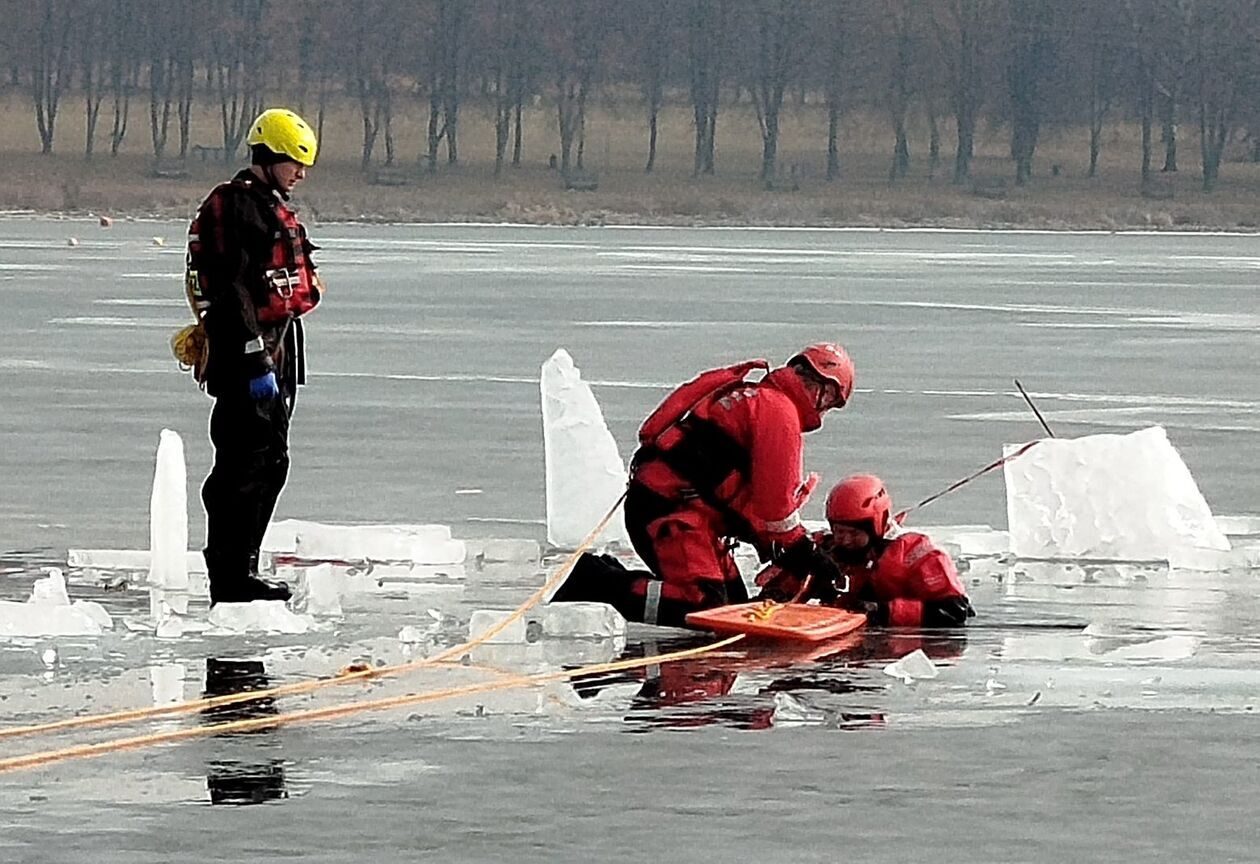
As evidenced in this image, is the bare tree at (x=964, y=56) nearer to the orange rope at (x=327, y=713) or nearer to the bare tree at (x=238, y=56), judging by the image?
the bare tree at (x=238, y=56)

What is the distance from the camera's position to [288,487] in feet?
44.6

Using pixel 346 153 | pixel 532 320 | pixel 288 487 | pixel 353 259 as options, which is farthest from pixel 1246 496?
pixel 346 153

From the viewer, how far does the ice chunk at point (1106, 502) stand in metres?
11.5

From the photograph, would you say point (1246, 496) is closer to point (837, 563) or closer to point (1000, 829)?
point (837, 563)

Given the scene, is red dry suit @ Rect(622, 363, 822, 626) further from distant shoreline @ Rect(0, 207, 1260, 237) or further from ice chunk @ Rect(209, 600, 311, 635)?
distant shoreline @ Rect(0, 207, 1260, 237)

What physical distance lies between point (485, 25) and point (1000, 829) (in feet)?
352

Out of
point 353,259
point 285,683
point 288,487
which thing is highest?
point 285,683

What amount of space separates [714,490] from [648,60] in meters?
104

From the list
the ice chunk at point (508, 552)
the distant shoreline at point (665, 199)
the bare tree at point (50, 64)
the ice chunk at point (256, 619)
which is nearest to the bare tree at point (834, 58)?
the distant shoreline at point (665, 199)

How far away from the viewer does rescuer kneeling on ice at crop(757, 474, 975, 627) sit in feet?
31.8

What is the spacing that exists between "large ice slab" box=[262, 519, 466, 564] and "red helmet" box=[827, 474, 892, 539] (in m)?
1.91

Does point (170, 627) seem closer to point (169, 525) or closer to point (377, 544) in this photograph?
point (169, 525)

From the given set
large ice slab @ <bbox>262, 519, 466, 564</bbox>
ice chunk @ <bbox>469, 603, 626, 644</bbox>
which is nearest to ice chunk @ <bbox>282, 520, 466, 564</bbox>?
large ice slab @ <bbox>262, 519, 466, 564</bbox>

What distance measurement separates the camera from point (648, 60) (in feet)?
A: 368
